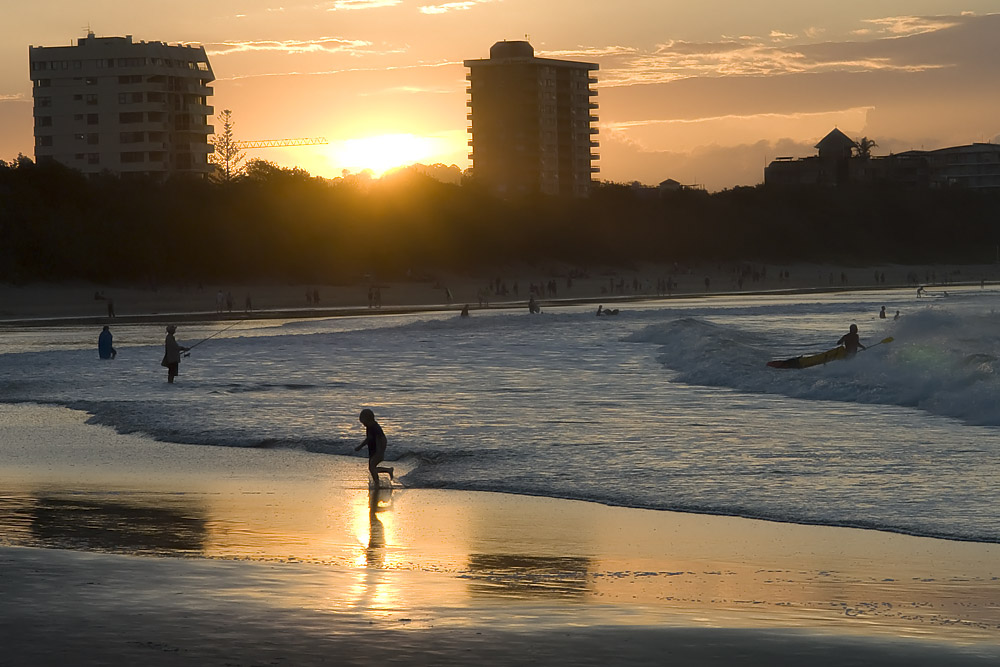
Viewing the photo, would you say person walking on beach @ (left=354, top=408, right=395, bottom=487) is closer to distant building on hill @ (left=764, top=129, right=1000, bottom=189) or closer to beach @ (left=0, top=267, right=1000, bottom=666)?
beach @ (left=0, top=267, right=1000, bottom=666)

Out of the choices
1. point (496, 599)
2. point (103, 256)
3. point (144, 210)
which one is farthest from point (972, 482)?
point (144, 210)

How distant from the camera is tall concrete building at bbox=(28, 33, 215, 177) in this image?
431 feet

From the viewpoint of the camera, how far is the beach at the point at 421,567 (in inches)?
281

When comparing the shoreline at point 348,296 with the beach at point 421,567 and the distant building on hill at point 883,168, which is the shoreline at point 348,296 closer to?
the beach at point 421,567

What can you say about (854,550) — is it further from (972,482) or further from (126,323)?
(126,323)

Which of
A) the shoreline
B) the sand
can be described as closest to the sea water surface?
the sand

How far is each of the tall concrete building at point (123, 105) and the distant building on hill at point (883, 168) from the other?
93.3 m

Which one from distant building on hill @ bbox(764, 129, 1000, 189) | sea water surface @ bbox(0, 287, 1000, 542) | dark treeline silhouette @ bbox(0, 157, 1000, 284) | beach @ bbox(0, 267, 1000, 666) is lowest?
sea water surface @ bbox(0, 287, 1000, 542)

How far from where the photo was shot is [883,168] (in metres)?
195

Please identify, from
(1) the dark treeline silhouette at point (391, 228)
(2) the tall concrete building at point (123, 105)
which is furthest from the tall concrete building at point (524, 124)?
(2) the tall concrete building at point (123, 105)

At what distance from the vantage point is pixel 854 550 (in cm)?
1038

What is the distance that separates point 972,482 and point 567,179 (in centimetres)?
18381

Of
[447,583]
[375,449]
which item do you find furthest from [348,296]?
[447,583]

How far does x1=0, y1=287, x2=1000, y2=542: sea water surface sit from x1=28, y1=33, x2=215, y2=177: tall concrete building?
90510 millimetres
